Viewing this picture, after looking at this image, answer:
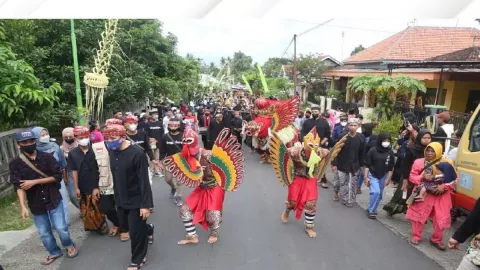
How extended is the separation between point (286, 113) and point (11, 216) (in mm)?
5569

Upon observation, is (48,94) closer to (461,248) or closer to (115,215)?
(115,215)

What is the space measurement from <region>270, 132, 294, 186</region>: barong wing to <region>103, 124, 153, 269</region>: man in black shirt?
1.97 m

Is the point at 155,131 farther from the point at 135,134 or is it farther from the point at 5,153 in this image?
the point at 5,153

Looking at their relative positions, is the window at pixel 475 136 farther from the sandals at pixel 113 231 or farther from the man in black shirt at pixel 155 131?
the man in black shirt at pixel 155 131

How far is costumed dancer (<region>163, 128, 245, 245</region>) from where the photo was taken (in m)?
3.97

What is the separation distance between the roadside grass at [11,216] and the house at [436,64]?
10.8m

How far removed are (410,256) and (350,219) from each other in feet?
3.81

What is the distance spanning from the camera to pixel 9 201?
18.2ft

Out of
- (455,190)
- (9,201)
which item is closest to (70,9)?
(455,190)

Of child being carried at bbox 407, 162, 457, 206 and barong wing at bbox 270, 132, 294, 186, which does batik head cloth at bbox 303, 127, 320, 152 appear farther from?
child being carried at bbox 407, 162, 457, 206

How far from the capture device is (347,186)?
560 centimetres

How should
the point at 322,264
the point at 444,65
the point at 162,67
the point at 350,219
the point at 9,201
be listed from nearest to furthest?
the point at 322,264, the point at 350,219, the point at 9,201, the point at 444,65, the point at 162,67

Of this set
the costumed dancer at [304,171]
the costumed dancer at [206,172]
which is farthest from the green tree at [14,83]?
the costumed dancer at [304,171]

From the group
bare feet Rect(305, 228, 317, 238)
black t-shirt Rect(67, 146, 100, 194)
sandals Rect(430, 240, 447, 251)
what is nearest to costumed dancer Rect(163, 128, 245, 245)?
black t-shirt Rect(67, 146, 100, 194)
